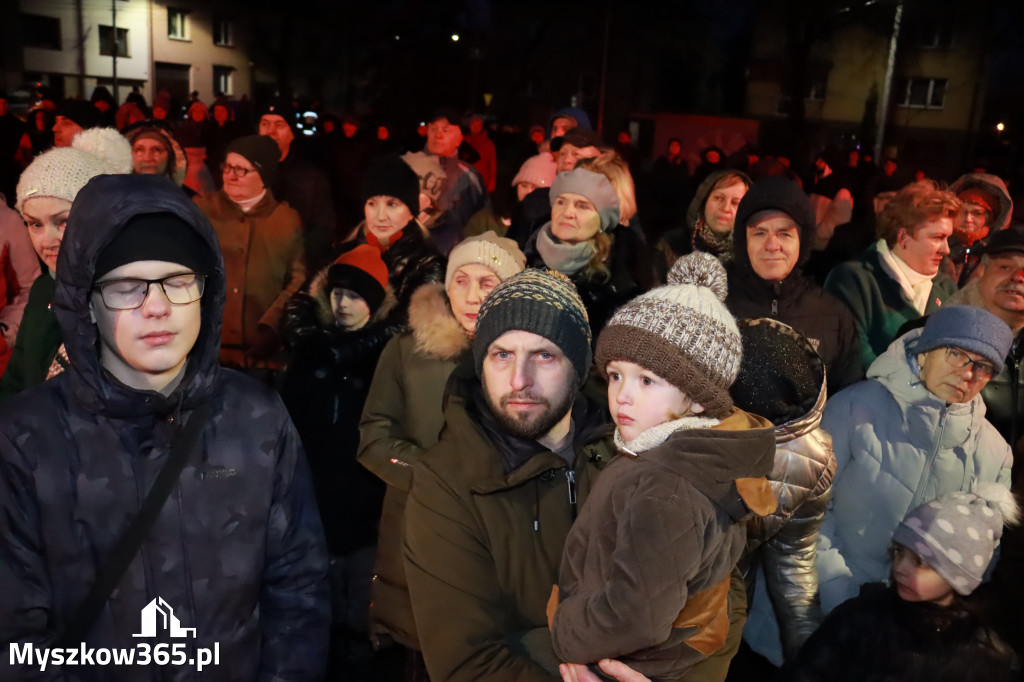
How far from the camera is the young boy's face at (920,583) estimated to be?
2.73 metres

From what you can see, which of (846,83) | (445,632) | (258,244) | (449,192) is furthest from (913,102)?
(445,632)

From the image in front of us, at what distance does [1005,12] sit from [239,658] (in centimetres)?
2274

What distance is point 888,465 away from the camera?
3.06 m

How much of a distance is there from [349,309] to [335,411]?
506mm

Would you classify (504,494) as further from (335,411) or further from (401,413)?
(335,411)

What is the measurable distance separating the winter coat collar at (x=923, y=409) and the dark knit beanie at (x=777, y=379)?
60 centimetres

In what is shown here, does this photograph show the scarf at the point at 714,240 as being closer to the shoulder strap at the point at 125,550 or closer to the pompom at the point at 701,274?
the pompom at the point at 701,274

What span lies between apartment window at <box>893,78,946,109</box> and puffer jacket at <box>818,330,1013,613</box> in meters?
29.9

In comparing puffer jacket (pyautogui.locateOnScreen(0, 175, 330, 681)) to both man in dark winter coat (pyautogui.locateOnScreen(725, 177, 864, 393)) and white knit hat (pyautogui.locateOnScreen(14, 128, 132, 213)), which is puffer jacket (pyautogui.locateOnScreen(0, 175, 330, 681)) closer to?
white knit hat (pyautogui.locateOnScreen(14, 128, 132, 213))

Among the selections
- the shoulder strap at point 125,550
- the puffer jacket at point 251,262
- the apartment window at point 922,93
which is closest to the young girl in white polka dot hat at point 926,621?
the shoulder strap at point 125,550

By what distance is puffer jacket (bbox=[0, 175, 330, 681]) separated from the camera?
1771 mm

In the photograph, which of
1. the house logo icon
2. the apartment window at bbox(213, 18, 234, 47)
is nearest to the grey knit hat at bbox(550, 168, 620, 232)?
the house logo icon

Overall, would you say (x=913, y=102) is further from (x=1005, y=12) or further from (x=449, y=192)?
(x=449, y=192)

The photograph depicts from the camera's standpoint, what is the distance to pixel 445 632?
2.02 m
